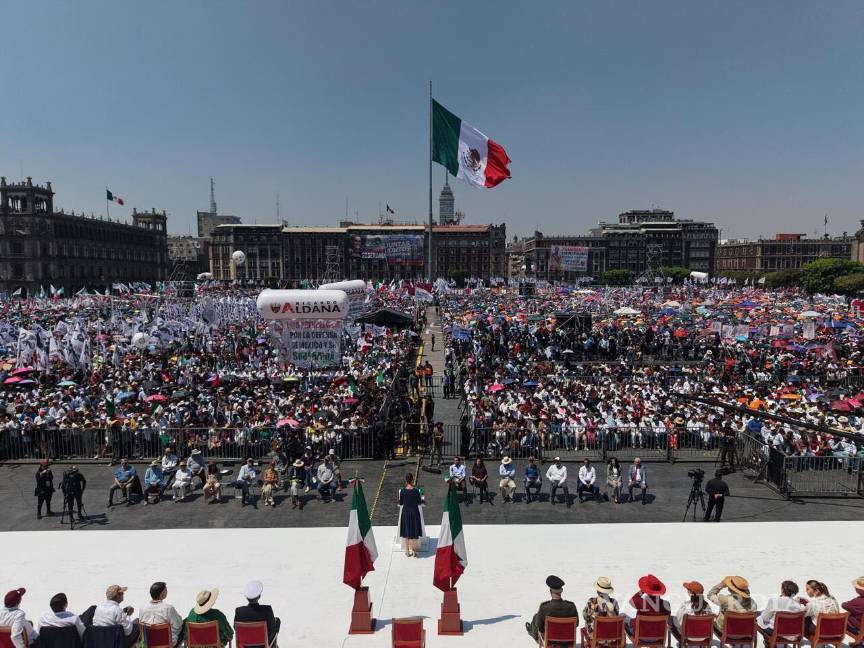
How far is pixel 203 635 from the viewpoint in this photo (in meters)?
5.51

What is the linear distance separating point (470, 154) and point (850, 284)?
86.6 meters

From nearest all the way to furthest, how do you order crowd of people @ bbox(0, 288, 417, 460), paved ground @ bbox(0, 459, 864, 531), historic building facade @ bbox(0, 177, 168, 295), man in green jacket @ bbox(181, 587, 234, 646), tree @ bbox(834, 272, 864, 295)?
man in green jacket @ bbox(181, 587, 234, 646)
paved ground @ bbox(0, 459, 864, 531)
crowd of people @ bbox(0, 288, 417, 460)
tree @ bbox(834, 272, 864, 295)
historic building facade @ bbox(0, 177, 168, 295)

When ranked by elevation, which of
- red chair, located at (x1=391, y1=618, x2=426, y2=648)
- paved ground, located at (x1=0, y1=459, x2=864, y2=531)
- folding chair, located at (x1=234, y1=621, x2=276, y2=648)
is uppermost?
folding chair, located at (x1=234, y1=621, x2=276, y2=648)

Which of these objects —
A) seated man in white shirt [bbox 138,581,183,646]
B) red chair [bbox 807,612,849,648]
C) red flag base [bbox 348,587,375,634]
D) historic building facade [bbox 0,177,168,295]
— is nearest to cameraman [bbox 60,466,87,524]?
seated man in white shirt [bbox 138,581,183,646]

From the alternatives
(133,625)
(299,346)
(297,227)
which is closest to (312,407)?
(299,346)

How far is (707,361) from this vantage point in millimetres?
26609

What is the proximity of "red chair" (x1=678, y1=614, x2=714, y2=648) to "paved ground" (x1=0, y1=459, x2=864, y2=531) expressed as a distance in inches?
189

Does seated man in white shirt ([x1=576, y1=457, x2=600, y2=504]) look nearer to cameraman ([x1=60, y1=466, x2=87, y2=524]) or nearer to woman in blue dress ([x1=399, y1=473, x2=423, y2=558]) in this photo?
woman in blue dress ([x1=399, y1=473, x2=423, y2=558])

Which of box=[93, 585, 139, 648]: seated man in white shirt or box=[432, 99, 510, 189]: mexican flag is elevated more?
box=[432, 99, 510, 189]: mexican flag

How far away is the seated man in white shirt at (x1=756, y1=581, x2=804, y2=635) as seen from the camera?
5.82 meters

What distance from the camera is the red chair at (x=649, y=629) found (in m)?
5.74

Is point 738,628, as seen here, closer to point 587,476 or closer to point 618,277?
point 587,476

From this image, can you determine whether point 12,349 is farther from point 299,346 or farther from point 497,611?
point 497,611

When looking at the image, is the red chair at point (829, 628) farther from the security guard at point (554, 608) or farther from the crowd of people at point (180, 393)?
the crowd of people at point (180, 393)
